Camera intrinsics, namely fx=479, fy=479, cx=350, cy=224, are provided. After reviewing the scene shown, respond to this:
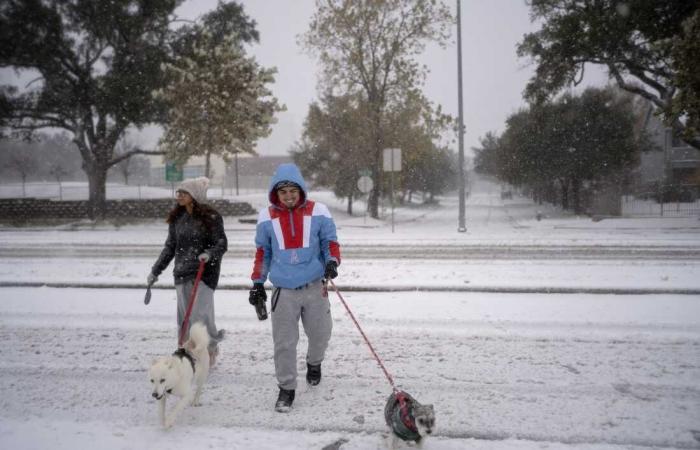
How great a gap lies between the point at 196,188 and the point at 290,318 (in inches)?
65.1

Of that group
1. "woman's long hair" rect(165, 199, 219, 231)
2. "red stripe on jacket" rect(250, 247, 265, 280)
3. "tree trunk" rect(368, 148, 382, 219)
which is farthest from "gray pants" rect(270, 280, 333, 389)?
"tree trunk" rect(368, 148, 382, 219)

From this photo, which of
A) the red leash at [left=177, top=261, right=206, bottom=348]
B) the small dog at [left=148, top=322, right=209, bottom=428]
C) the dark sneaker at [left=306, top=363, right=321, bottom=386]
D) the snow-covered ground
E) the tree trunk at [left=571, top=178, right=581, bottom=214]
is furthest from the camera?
the tree trunk at [left=571, top=178, right=581, bottom=214]

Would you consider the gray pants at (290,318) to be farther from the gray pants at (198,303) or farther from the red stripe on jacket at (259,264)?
the gray pants at (198,303)

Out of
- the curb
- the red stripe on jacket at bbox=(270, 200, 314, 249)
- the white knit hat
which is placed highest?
the white knit hat

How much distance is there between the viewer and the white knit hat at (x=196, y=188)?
473cm

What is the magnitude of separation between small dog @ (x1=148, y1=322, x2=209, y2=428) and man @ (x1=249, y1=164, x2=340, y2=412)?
58 centimetres

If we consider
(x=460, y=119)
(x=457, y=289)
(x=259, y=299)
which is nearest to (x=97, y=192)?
(x=460, y=119)

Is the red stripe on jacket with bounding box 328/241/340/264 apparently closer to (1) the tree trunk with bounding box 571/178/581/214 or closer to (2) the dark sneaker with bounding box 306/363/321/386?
(2) the dark sneaker with bounding box 306/363/321/386

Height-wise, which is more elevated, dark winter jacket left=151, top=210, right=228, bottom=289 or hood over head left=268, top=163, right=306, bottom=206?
hood over head left=268, top=163, right=306, bottom=206

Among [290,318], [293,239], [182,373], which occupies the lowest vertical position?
[182,373]

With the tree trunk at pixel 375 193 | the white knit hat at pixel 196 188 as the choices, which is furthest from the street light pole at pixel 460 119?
the white knit hat at pixel 196 188

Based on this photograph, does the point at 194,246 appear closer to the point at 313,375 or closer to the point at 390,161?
the point at 313,375

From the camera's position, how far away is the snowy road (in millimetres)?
3861

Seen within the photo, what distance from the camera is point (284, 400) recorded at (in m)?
4.16
